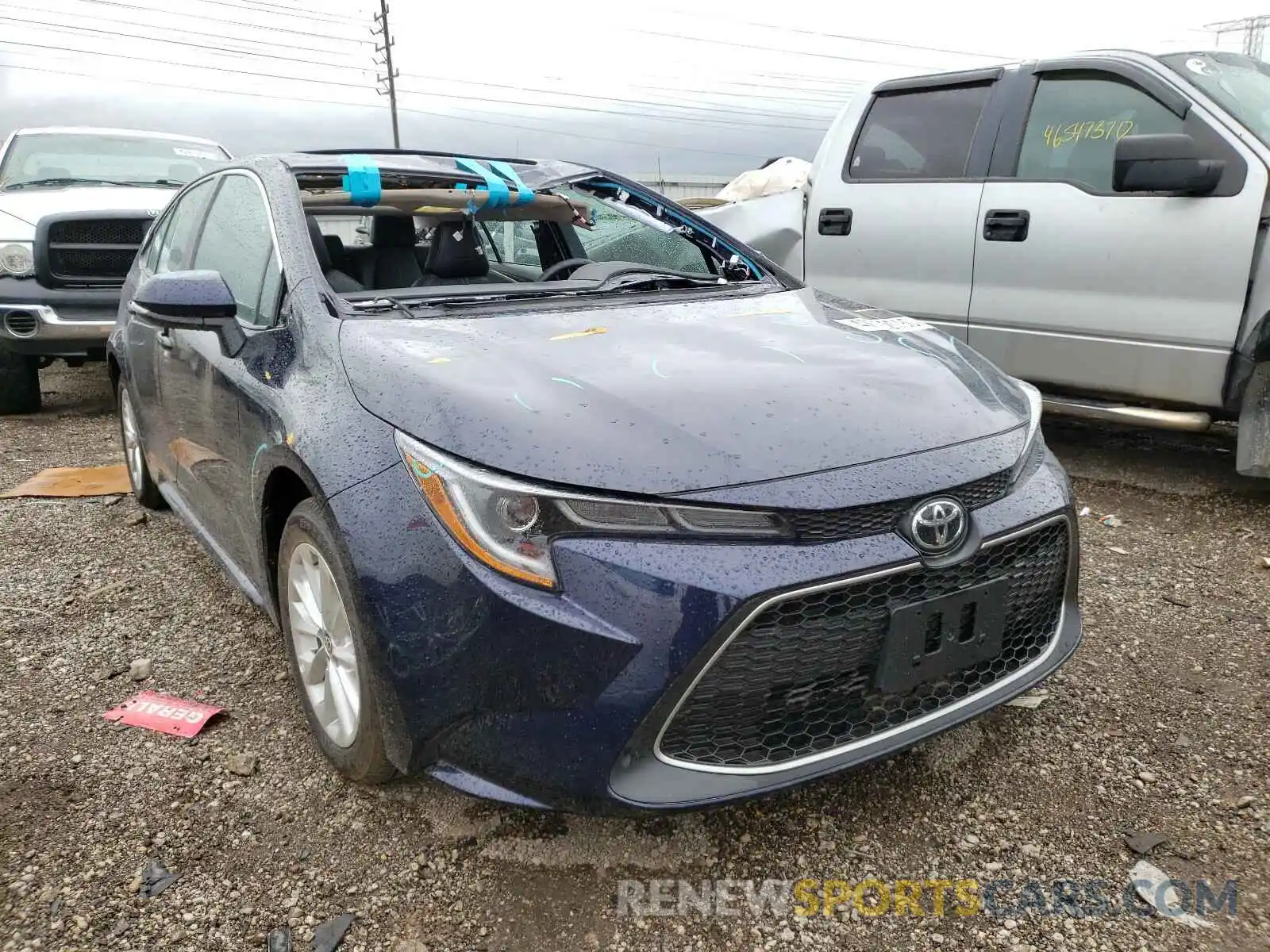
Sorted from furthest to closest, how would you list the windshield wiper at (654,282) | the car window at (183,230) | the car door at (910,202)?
1. the car door at (910,202)
2. the car window at (183,230)
3. the windshield wiper at (654,282)

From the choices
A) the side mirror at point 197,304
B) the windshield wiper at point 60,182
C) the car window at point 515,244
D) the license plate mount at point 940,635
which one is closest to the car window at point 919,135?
the car window at point 515,244

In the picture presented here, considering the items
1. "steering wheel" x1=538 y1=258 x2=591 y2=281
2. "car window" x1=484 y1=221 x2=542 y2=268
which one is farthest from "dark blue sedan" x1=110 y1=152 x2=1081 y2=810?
"car window" x1=484 y1=221 x2=542 y2=268

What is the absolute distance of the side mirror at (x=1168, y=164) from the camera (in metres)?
3.57

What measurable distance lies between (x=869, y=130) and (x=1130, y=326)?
5.86 feet

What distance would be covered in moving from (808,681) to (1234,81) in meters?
3.80

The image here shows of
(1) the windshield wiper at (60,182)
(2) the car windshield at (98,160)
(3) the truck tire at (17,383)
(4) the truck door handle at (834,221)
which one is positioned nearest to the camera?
(4) the truck door handle at (834,221)

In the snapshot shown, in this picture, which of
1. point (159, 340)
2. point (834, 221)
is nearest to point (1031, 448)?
point (159, 340)

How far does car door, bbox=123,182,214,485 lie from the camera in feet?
10.4

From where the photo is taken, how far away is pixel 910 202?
4.60 meters

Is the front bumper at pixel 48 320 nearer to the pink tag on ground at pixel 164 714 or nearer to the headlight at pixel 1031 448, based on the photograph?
the pink tag on ground at pixel 164 714

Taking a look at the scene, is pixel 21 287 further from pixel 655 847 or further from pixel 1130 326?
pixel 1130 326

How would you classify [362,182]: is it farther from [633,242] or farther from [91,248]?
[91,248]

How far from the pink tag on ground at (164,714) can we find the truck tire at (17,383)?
4.38m

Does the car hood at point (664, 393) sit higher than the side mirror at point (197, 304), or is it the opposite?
the side mirror at point (197, 304)
